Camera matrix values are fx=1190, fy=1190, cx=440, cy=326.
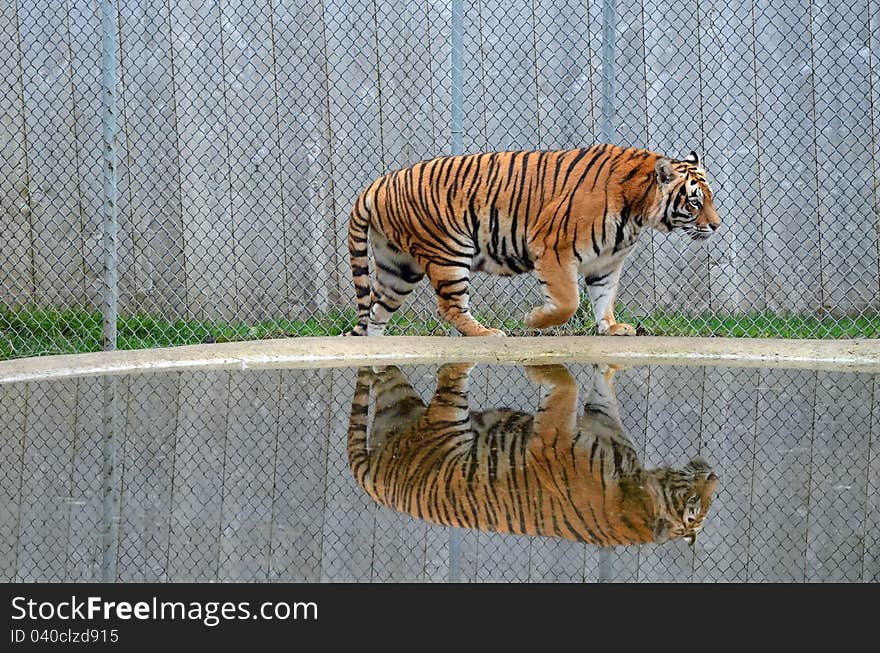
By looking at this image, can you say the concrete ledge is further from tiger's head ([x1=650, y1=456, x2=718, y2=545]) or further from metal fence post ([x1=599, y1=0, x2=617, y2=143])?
tiger's head ([x1=650, y1=456, x2=718, y2=545])

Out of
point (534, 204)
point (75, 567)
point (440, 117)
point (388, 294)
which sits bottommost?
point (75, 567)

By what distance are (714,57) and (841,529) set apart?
18.1 ft

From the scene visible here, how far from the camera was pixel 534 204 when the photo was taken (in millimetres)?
7594

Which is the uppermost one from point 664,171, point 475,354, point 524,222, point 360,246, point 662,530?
point 664,171

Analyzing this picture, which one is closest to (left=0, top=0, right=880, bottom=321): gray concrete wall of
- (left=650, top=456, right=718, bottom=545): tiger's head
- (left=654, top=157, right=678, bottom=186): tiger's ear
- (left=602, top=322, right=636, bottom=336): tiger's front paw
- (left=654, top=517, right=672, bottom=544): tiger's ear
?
(left=602, top=322, right=636, bottom=336): tiger's front paw

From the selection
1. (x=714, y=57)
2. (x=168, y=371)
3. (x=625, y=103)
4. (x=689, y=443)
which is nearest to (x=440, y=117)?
(x=625, y=103)

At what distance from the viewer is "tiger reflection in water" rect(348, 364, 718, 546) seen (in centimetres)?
379

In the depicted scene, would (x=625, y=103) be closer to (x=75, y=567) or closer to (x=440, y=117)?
(x=440, y=117)

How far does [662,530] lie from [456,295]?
13.8ft

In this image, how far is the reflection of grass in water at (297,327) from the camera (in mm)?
8273

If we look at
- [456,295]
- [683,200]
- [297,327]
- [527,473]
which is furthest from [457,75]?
[527,473]

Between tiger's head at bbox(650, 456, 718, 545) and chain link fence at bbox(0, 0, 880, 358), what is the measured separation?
166 inches

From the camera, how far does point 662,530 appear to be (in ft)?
12.1

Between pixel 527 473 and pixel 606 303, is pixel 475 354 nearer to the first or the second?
pixel 606 303
